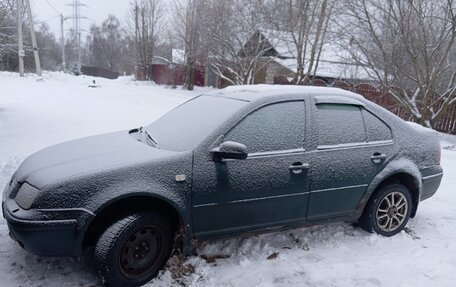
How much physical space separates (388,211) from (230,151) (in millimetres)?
2196

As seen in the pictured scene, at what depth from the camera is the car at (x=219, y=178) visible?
9.20ft

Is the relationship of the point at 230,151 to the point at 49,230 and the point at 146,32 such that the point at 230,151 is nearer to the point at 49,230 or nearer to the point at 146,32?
the point at 49,230

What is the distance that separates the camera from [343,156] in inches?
147

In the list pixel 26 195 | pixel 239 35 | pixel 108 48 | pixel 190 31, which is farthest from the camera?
pixel 108 48

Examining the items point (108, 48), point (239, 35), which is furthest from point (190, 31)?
point (108, 48)

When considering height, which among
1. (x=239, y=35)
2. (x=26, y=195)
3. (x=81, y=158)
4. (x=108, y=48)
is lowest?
(x=26, y=195)

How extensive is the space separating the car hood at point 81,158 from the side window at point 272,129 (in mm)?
734

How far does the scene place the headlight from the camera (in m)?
2.75

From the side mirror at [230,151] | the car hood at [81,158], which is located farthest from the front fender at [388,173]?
the car hood at [81,158]

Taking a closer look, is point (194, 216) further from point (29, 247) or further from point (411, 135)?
point (411, 135)

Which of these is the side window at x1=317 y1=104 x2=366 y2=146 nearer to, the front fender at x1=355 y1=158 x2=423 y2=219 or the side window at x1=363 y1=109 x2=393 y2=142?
the side window at x1=363 y1=109 x2=393 y2=142

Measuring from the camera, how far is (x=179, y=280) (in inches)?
122

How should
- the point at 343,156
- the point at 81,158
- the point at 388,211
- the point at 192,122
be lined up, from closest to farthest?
the point at 81,158
the point at 192,122
the point at 343,156
the point at 388,211

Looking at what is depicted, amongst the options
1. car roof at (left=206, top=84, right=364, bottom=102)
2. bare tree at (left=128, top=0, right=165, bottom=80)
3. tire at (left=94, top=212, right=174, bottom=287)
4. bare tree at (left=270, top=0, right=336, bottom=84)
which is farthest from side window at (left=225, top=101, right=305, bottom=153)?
bare tree at (left=128, top=0, right=165, bottom=80)
